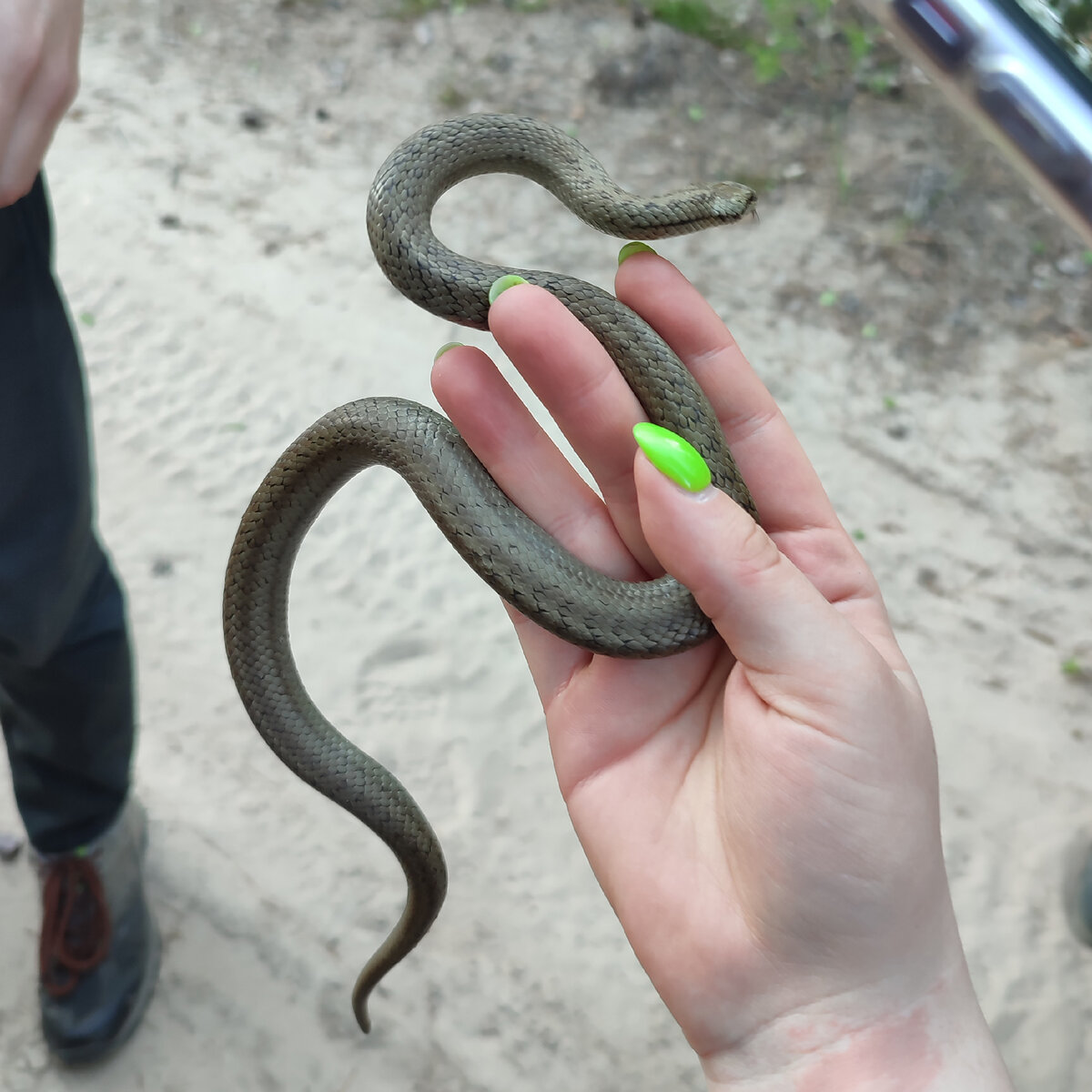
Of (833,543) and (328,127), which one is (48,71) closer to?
(833,543)

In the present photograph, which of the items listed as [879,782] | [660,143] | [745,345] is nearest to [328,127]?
[660,143]

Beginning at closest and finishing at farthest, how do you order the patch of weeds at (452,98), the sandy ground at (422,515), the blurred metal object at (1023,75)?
1. the blurred metal object at (1023,75)
2. the sandy ground at (422,515)
3. the patch of weeds at (452,98)

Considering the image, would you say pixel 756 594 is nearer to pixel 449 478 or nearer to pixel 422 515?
pixel 449 478

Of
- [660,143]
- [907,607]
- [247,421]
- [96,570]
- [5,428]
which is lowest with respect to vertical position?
[247,421]

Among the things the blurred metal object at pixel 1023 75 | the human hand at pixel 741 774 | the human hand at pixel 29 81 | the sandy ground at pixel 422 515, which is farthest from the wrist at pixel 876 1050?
the human hand at pixel 29 81

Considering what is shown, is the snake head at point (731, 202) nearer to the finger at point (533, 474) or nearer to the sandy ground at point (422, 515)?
the finger at point (533, 474)

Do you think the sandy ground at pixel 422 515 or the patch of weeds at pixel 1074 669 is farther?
the patch of weeds at pixel 1074 669
